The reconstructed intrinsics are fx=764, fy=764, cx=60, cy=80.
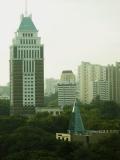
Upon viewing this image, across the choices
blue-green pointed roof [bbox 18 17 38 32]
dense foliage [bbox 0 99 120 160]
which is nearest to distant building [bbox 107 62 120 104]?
blue-green pointed roof [bbox 18 17 38 32]

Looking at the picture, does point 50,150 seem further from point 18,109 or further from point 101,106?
point 101,106

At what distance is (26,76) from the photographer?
2450 inches

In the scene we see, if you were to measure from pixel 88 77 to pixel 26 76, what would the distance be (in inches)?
1253

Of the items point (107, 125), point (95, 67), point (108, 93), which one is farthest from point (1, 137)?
point (95, 67)

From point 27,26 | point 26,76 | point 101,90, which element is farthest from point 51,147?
point 101,90

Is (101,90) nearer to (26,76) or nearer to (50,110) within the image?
(50,110)

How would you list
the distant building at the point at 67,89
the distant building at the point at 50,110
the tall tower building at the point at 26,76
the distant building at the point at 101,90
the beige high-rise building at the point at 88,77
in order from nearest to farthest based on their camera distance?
the distant building at the point at 50,110 → the tall tower building at the point at 26,76 → the distant building at the point at 67,89 → the distant building at the point at 101,90 → the beige high-rise building at the point at 88,77

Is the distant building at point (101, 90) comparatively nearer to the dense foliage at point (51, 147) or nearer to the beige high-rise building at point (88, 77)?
the beige high-rise building at point (88, 77)

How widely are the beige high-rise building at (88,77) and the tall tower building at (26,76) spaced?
24700 mm

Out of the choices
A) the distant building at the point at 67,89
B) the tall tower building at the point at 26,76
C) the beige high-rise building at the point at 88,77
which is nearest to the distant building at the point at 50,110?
the tall tower building at the point at 26,76

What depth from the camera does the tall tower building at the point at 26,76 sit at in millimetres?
62219

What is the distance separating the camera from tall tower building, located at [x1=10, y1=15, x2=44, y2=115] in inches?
2450

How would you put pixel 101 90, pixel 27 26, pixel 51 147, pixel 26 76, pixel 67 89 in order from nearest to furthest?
pixel 51 147 < pixel 26 76 < pixel 27 26 < pixel 67 89 < pixel 101 90

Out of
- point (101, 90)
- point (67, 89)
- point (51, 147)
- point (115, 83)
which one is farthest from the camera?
point (101, 90)
